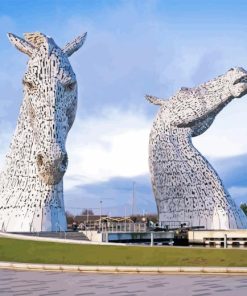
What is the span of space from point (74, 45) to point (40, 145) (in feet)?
22.4

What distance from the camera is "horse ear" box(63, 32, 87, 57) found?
105 ft

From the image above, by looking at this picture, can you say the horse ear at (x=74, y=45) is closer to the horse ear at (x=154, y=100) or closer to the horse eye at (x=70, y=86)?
the horse eye at (x=70, y=86)

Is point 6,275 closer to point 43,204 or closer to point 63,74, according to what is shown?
point 43,204

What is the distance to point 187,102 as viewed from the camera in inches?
1522

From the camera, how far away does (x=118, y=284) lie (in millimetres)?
11242

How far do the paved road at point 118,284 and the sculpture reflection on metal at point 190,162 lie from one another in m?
24.1

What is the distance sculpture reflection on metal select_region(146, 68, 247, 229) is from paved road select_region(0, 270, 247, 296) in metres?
24.1

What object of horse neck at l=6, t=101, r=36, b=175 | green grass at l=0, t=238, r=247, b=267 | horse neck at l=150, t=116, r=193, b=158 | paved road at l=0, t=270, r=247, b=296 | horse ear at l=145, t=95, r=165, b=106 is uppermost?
horse ear at l=145, t=95, r=165, b=106

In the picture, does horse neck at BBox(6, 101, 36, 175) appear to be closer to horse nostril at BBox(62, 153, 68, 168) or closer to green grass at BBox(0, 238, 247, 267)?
horse nostril at BBox(62, 153, 68, 168)

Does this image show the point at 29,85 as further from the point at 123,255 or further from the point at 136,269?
the point at 136,269

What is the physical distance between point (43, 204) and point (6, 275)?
631 inches

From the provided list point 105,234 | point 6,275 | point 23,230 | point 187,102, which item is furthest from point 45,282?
point 187,102

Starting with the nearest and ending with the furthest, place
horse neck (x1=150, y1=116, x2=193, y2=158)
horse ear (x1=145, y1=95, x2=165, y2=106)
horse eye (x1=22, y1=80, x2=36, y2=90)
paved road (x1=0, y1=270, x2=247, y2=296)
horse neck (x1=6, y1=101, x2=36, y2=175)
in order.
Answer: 1. paved road (x1=0, y1=270, x2=247, y2=296)
2. horse eye (x1=22, y1=80, x2=36, y2=90)
3. horse neck (x1=6, y1=101, x2=36, y2=175)
4. horse neck (x1=150, y1=116, x2=193, y2=158)
5. horse ear (x1=145, y1=95, x2=165, y2=106)

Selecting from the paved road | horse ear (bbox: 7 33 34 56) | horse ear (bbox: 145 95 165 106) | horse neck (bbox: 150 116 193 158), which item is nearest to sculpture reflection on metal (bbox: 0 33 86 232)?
horse ear (bbox: 7 33 34 56)
